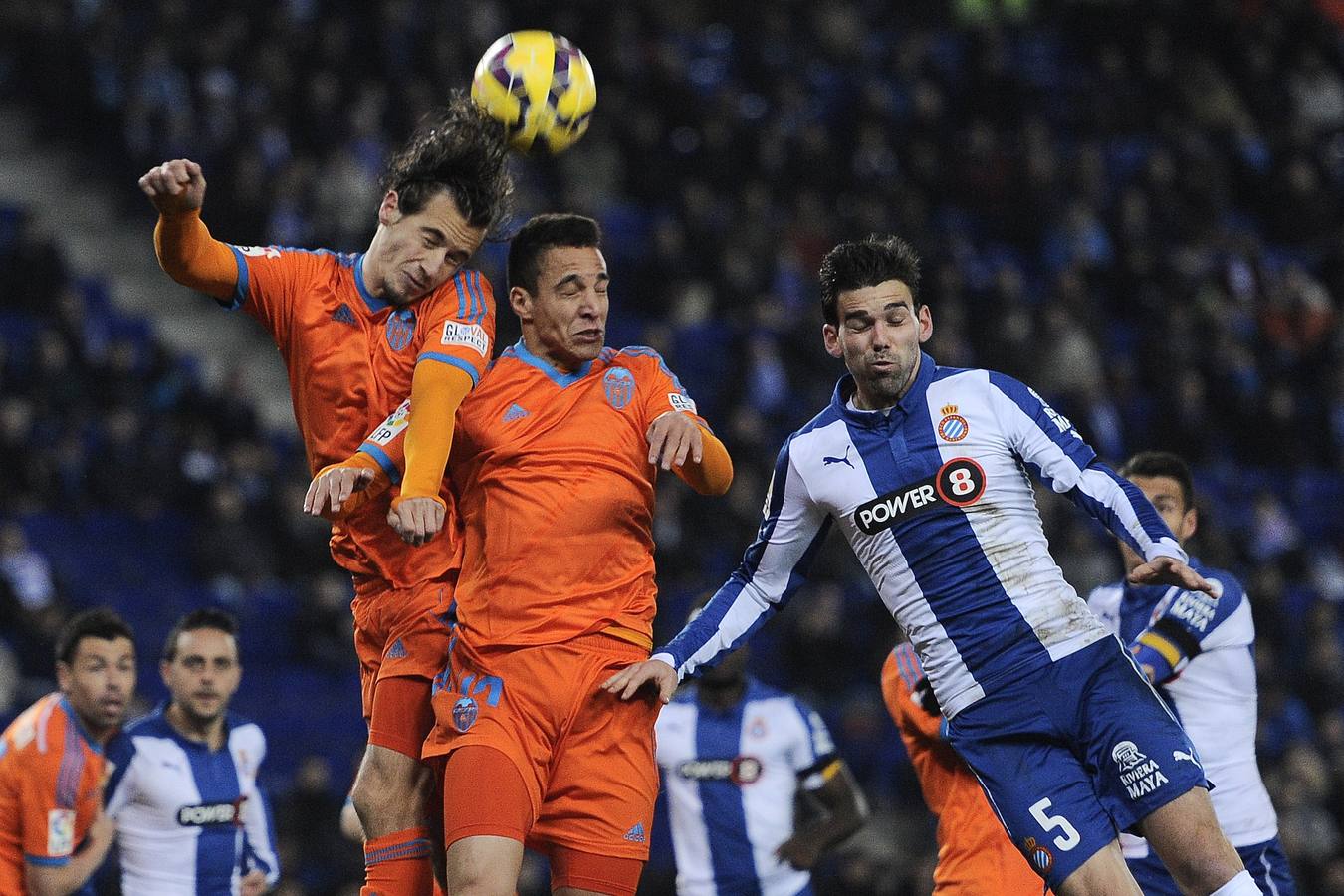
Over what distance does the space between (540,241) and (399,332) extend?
20.6 inches

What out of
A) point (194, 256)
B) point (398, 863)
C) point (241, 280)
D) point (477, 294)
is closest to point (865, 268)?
point (477, 294)

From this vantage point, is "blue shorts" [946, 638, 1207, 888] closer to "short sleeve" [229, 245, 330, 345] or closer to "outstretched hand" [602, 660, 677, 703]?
"outstretched hand" [602, 660, 677, 703]

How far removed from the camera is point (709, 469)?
194 inches

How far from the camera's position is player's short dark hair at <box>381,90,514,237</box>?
17.3 feet

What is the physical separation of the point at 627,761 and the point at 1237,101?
57.5 ft

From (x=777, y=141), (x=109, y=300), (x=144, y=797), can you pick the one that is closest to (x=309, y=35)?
(x=109, y=300)

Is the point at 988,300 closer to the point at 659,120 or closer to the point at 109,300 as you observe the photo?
the point at 659,120

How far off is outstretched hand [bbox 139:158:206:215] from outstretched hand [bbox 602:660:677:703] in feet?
6.00

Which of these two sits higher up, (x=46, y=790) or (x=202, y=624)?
(x=202, y=624)

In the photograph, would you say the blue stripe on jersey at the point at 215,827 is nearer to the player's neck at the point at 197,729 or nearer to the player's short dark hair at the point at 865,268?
the player's neck at the point at 197,729

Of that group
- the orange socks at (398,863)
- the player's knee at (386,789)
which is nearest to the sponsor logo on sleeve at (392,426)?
the player's knee at (386,789)

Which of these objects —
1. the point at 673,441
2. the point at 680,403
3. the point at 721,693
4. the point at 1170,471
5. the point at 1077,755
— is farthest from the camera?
the point at 721,693

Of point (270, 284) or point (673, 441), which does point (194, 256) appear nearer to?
point (270, 284)

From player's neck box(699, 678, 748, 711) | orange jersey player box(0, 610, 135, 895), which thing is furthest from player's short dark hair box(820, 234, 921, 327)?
orange jersey player box(0, 610, 135, 895)
